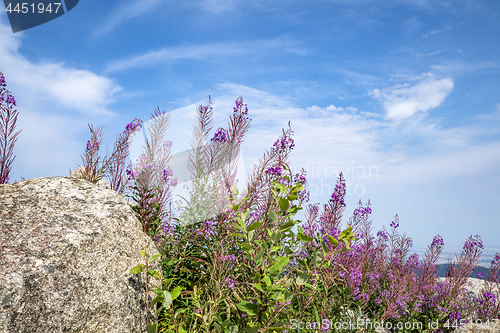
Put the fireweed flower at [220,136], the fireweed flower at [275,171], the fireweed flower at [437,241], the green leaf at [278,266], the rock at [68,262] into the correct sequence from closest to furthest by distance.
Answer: the green leaf at [278,266], the rock at [68,262], the fireweed flower at [275,171], the fireweed flower at [220,136], the fireweed flower at [437,241]

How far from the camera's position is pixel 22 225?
2.53 metres

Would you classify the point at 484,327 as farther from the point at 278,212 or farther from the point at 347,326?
the point at 278,212

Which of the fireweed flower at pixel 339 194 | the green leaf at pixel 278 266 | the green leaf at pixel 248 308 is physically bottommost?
the green leaf at pixel 248 308

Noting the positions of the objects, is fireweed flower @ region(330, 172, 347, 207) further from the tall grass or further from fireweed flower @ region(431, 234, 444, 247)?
fireweed flower @ region(431, 234, 444, 247)

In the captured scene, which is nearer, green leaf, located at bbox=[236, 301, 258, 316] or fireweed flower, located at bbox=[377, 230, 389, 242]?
green leaf, located at bbox=[236, 301, 258, 316]

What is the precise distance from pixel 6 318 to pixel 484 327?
582cm

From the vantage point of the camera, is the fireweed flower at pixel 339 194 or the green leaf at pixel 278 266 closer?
the green leaf at pixel 278 266

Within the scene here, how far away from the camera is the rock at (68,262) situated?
2.12 meters

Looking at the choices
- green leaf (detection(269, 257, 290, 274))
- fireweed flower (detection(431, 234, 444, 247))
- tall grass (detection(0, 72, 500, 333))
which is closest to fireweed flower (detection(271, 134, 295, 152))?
tall grass (detection(0, 72, 500, 333))

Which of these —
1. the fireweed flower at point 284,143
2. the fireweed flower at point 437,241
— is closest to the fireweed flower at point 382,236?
the fireweed flower at point 437,241

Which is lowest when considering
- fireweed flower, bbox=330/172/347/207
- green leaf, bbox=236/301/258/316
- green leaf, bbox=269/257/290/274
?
green leaf, bbox=236/301/258/316

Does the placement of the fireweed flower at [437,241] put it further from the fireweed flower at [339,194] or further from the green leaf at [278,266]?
the green leaf at [278,266]

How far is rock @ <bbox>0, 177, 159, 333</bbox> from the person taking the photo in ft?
6.95

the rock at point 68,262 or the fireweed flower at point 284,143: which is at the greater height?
the fireweed flower at point 284,143
